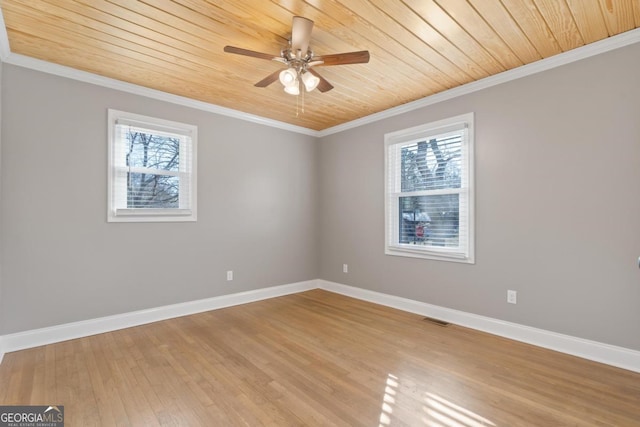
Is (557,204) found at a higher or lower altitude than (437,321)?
higher

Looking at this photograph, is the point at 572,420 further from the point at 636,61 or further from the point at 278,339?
the point at 636,61

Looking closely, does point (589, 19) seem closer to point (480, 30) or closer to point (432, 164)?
point (480, 30)

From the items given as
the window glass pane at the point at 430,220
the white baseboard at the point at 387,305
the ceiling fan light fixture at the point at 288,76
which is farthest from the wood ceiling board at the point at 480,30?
the white baseboard at the point at 387,305

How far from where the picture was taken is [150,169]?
3.45 m

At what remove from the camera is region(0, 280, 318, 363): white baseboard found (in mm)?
2701

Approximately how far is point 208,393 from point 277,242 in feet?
8.70

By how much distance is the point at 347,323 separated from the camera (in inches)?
135

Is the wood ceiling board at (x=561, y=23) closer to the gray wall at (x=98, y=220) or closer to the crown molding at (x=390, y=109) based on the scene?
the crown molding at (x=390, y=109)

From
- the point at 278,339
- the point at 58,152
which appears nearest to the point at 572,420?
the point at 278,339

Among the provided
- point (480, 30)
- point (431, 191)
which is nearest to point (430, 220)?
point (431, 191)

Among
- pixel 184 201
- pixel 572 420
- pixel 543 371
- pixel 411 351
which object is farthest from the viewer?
Answer: pixel 184 201

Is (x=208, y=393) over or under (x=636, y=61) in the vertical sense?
under

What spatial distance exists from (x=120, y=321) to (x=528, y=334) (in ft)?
13.2

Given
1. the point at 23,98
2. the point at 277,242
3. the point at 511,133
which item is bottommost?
the point at 277,242
